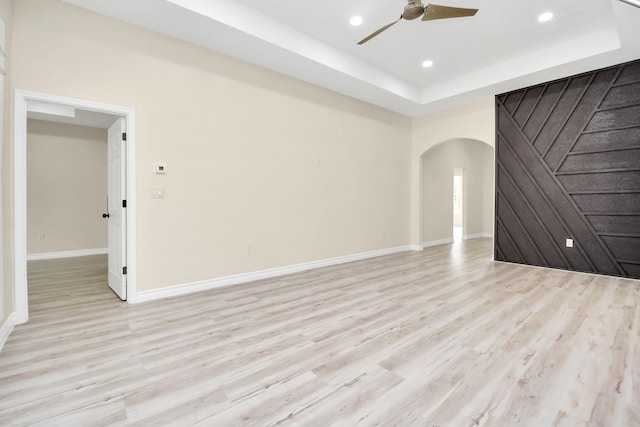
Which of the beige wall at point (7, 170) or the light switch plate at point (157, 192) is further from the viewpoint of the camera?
the light switch plate at point (157, 192)

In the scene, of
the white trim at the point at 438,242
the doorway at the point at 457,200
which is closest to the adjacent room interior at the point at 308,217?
the white trim at the point at 438,242

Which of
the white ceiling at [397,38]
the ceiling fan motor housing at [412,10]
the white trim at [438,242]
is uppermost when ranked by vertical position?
the white ceiling at [397,38]

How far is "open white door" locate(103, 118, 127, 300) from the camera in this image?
132 inches

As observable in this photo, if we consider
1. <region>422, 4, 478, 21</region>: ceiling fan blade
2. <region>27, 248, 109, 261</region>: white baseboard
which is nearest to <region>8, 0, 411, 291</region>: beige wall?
<region>422, 4, 478, 21</region>: ceiling fan blade

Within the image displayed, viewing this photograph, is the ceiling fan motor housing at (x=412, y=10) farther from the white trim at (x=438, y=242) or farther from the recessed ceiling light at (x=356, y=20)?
the white trim at (x=438, y=242)

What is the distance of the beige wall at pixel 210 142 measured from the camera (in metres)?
3.00

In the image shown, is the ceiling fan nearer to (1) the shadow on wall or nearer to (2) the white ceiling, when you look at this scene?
(2) the white ceiling

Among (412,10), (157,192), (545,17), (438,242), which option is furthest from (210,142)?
(438,242)

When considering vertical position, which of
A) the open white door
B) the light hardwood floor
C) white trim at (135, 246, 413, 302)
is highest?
the open white door

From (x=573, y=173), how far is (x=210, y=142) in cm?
546

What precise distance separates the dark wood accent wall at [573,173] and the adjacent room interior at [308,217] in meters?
0.03

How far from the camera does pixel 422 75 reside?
537cm

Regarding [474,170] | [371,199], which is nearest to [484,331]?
[371,199]

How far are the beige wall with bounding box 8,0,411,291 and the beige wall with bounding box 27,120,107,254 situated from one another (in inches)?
167
